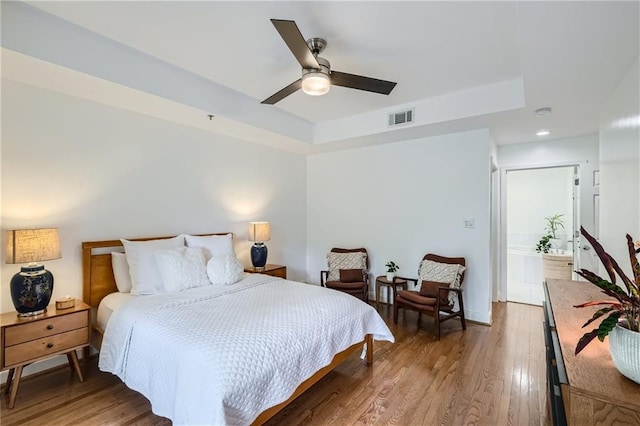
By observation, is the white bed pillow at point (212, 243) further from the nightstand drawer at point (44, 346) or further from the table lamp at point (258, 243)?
the nightstand drawer at point (44, 346)

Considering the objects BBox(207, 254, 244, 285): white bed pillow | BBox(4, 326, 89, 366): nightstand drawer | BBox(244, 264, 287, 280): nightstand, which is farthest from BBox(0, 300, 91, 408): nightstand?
BBox(244, 264, 287, 280): nightstand

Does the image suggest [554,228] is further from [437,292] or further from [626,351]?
[626,351]

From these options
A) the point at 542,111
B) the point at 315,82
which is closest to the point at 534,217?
the point at 542,111

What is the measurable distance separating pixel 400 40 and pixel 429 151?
2.03 m

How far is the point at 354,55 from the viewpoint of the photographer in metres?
2.59

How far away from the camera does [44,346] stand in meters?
2.22

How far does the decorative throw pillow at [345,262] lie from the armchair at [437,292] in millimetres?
882

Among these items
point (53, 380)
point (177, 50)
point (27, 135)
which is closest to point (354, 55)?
point (177, 50)

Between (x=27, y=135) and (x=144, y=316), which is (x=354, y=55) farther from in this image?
(x=27, y=135)

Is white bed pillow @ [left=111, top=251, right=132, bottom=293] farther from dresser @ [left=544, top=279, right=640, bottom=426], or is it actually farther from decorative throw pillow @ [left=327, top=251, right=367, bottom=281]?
dresser @ [left=544, top=279, right=640, bottom=426]

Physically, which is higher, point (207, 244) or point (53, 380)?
point (207, 244)

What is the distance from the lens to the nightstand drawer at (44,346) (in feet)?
6.82

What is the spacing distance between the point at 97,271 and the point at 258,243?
1.83 meters

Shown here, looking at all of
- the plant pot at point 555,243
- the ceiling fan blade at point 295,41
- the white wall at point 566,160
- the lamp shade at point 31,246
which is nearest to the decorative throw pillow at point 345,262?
the white wall at point 566,160
